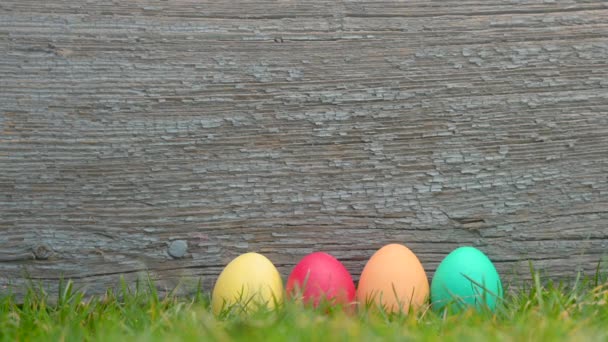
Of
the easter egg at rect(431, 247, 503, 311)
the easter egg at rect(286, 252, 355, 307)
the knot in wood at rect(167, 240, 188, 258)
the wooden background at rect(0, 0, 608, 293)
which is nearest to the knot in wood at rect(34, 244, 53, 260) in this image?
the wooden background at rect(0, 0, 608, 293)

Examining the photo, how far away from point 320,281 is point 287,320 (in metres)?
0.42

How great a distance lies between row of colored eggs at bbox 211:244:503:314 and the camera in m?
2.15

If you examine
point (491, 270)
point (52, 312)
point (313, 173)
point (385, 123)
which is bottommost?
point (52, 312)

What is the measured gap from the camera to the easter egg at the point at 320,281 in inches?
84.6

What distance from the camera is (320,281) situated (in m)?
2.18

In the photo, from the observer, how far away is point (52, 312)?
7.33ft

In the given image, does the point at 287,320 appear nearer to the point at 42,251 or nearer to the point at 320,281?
the point at 320,281

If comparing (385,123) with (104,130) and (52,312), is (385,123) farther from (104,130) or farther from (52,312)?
(52,312)

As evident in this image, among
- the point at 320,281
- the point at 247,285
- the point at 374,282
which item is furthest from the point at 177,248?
the point at 374,282

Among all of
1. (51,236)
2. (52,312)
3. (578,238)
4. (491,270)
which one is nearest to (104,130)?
(51,236)

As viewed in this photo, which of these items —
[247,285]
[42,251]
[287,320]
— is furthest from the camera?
[42,251]

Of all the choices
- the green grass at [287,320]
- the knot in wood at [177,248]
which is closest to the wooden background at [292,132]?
the knot in wood at [177,248]

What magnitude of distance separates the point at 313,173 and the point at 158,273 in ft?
1.99

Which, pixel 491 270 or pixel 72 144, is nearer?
pixel 491 270
